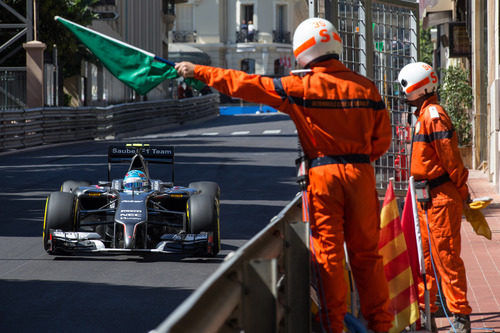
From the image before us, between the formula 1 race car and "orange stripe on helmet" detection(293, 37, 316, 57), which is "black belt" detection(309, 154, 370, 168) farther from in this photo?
the formula 1 race car

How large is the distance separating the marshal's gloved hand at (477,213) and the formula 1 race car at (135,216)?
3.83 metres

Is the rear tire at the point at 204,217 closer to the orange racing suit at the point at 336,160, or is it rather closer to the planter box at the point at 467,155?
the orange racing suit at the point at 336,160

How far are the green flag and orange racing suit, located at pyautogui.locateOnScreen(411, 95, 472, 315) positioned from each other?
176 cm

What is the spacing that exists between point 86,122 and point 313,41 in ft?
95.4

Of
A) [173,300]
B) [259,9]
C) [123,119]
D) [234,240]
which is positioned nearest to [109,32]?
[123,119]

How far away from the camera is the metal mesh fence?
1198 cm

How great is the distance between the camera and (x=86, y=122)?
114 ft

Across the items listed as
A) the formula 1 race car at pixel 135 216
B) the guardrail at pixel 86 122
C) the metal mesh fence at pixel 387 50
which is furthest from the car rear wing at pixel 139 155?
the guardrail at pixel 86 122

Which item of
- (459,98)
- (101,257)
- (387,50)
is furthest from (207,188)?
(459,98)

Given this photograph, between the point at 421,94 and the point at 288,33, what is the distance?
3195 inches

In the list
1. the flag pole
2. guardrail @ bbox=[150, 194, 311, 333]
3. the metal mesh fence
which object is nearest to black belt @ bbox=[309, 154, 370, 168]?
guardrail @ bbox=[150, 194, 311, 333]

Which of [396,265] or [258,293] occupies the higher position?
[258,293]

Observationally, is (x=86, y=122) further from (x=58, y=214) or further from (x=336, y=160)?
(x=336, y=160)

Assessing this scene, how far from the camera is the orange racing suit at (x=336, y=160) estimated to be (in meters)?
5.94
